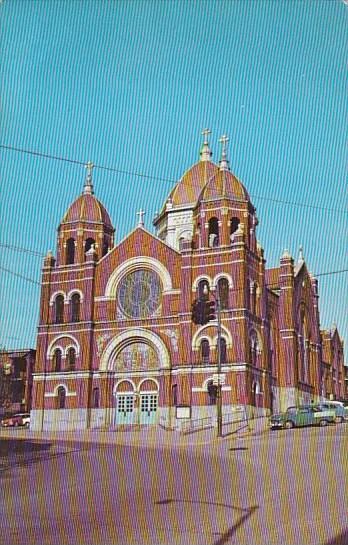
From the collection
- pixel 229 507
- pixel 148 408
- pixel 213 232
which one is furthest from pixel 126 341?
pixel 229 507

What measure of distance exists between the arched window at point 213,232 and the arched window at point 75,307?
10.7 metres

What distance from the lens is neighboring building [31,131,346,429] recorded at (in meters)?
44.9

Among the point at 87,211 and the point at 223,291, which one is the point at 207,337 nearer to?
the point at 223,291

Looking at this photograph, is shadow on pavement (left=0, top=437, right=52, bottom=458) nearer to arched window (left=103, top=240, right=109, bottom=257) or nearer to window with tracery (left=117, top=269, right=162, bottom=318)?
window with tracery (left=117, top=269, right=162, bottom=318)

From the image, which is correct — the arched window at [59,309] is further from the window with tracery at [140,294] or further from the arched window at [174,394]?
the arched window at [174,394]

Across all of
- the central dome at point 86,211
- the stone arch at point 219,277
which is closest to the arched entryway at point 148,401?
the stone arch at point 219,277

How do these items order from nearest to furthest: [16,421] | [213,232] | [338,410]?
[338,410]
[213,232]
[16,421]

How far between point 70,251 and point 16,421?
48.1ft

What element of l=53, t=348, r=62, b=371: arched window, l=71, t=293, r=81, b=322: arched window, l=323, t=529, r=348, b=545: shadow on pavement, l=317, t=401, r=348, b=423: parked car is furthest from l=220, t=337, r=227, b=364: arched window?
l=323, t=529, r=348, b=545: shadow on pavement

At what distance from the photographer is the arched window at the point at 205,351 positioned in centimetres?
4497

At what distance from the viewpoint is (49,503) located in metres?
12.4

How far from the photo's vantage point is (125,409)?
47.4 meters

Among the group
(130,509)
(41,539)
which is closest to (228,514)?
(130,509)

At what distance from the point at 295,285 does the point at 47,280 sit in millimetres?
19714
